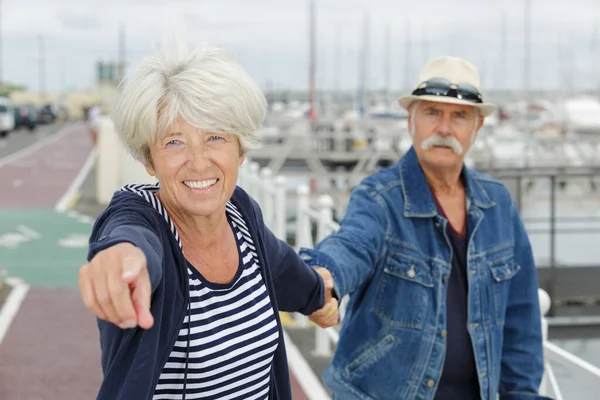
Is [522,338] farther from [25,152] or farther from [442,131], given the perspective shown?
[25,152]

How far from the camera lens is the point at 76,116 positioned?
112m

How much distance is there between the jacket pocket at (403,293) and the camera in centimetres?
328

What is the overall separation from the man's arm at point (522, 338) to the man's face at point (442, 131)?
44 centimetres

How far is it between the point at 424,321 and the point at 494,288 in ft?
1.07

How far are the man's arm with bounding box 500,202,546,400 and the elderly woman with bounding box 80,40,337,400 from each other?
4.24 ft

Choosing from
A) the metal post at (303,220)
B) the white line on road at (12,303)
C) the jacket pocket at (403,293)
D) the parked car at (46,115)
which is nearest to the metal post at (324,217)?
the metal post at (303,220)

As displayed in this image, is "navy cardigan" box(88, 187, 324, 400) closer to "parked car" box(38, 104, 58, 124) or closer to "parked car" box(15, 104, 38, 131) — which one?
"parked car" box(15, 104, 38, 131)

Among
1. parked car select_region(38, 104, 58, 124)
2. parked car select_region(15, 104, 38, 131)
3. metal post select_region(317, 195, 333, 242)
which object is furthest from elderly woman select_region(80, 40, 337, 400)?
parked car select_region(38, 104, 58, 124)

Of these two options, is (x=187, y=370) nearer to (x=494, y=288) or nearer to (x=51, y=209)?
(x=494, y=288)

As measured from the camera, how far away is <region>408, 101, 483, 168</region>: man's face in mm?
3477

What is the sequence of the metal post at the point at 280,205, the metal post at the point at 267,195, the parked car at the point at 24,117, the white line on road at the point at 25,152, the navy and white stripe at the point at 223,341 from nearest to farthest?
the navy and white stripe at the point at 223,341
the metal post at the point at 280,205
the metal post at the point at 267,195
the white line on road at the point at 25,152
the parked car at the point at 24,117

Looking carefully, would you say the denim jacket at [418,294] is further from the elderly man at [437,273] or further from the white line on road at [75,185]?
the white line on road at [75,185]

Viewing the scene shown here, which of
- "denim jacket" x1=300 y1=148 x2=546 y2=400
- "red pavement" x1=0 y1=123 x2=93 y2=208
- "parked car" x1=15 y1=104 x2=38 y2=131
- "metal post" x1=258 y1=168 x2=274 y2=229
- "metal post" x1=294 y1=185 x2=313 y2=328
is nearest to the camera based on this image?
"denim jacket" x1=300 y1=148 x2=546 y2=400

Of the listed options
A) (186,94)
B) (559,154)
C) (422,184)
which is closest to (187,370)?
(186,94)
